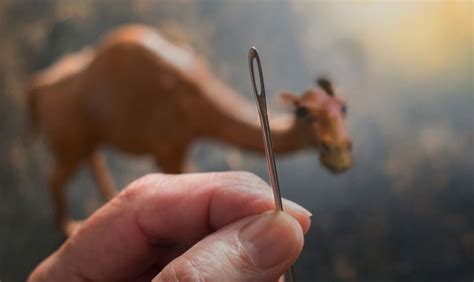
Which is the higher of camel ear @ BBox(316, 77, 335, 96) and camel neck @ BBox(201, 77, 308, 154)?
camel ear @ BBox(316, 77, 335, 96)

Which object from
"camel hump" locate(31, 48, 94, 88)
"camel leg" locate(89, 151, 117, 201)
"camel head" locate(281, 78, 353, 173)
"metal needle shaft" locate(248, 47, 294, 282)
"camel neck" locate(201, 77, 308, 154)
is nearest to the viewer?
"metal needle shaft" locate(248, 47, 294, 282)

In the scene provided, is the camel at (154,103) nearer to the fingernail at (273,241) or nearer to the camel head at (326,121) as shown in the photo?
the camel head at (326,121)

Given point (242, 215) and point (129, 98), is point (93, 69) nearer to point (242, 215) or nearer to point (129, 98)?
point (129, 98)

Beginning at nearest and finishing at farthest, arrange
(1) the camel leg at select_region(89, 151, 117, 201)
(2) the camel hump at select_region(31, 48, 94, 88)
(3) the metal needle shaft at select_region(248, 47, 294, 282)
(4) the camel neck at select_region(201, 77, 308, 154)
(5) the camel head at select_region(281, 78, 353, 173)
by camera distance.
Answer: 1. (3) the metal needle shaft at select_region(248, 47, 294, 282)
2. (5) the camel head at select_region(281, 78, 353, 173)
3. (4) the camel neck at select_region(201, 77, 308, 154)
4. (2) the camel hump at select_region(31, 48, 94, 88)
5. (1) the camel leg at select_region(89, 151, 117, 201)

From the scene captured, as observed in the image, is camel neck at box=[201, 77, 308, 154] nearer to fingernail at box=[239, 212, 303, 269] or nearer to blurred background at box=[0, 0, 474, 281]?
blurred background at box=[0, 0, 474, 281]

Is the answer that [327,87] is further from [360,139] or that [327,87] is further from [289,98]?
[360,139]

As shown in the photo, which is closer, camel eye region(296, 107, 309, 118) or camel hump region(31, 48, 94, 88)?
camel eye region(296, 107, 309, 118)

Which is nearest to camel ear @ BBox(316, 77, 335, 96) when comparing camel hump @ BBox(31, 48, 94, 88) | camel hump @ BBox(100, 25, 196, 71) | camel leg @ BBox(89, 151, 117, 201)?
camel hump @ BBox(100, 25, 196, 71)
